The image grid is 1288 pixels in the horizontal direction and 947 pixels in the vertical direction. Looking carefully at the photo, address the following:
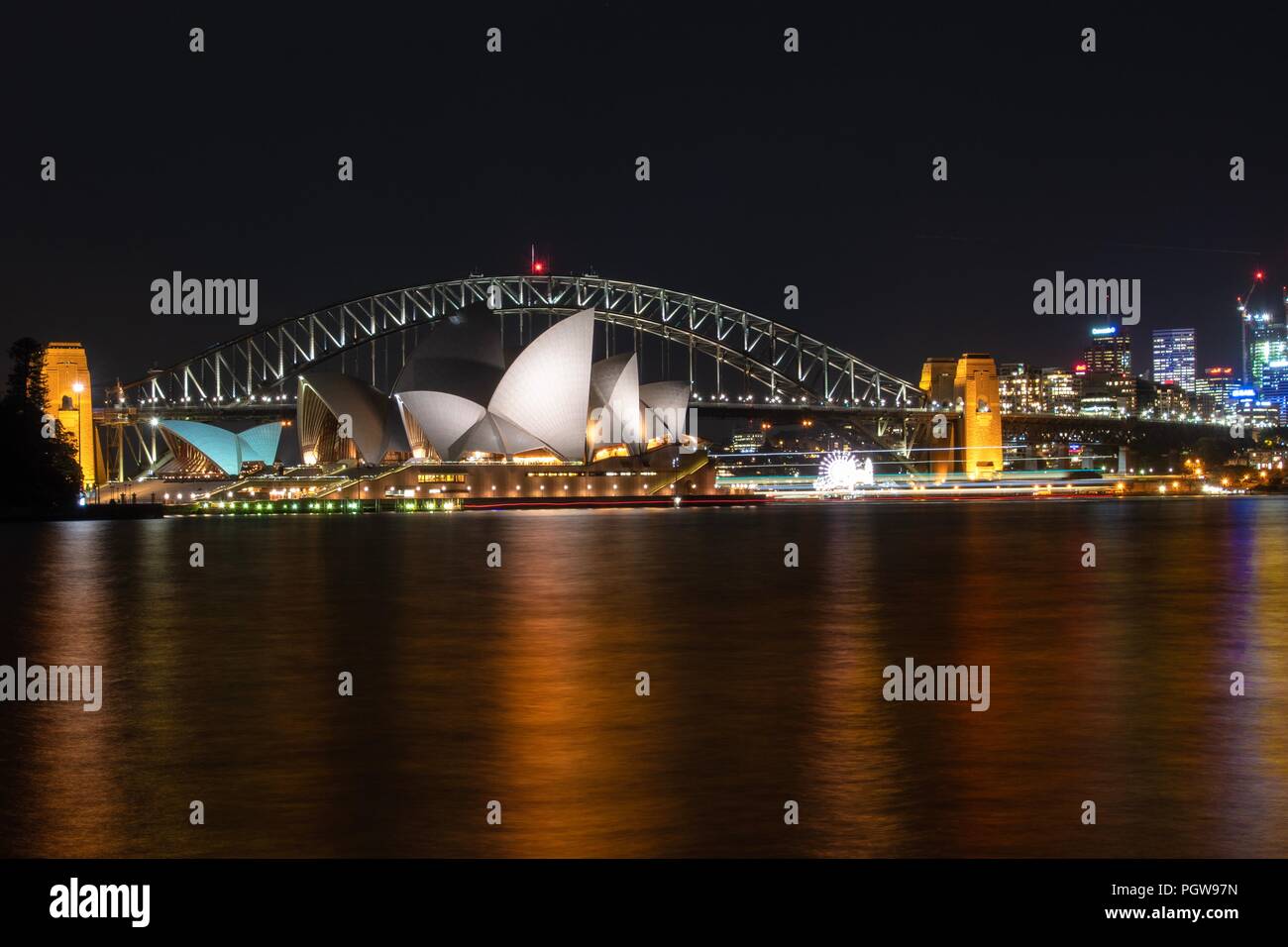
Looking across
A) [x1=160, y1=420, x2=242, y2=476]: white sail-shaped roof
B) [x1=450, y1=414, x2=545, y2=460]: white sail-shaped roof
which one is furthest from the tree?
[x1=160, y1=420, x2=242, y2=476]: white sail-shaped roof

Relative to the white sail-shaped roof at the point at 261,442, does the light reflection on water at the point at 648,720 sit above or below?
below

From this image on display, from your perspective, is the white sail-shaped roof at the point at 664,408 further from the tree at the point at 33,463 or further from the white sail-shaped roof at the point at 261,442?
the tree at the point at 33,463

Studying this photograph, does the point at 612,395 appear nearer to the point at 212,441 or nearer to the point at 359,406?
the point at 359,406

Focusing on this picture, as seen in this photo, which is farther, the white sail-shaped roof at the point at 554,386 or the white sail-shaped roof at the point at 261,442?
the white sail-shaped roof at the point at 261,442

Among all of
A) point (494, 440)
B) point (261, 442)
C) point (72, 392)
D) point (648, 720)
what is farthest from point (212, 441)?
point (648, 720)

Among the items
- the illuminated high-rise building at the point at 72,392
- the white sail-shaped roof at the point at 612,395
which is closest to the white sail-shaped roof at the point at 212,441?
the illuminated high-rise building at the point at 72,392

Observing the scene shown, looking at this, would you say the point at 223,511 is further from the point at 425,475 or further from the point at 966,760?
the point at 966,760

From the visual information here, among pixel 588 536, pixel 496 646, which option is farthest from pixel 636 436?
pixel 496 646
